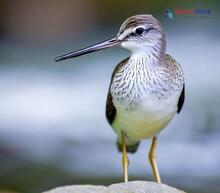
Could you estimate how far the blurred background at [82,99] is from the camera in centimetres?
692

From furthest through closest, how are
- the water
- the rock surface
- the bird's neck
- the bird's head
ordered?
the water < the bird's neck < the bird's head < the rock surface

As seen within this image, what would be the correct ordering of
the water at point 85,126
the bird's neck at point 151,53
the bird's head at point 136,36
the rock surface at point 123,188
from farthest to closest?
the water at point 85,126, the bird's neck at point 151,53, the bird's head at point 136,36, the rock surface at point 123,188

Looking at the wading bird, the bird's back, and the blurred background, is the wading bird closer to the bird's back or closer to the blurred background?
the bird's back

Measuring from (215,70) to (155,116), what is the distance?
4163mm

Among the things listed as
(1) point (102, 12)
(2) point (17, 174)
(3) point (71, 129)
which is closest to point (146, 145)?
(3) point (71, 129)

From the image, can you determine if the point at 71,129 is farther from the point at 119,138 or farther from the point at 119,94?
the point at 119,94

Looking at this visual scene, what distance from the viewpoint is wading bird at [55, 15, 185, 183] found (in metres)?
4.23

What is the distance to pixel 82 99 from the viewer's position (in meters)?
8.19

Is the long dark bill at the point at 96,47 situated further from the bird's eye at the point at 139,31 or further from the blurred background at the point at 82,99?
the blurred background at the point at 82,99

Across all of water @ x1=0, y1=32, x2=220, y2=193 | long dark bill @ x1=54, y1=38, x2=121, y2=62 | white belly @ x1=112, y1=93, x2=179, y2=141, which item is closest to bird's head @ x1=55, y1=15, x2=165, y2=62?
long dark bill @ x1=54, y1=38, x2=121, y2=62

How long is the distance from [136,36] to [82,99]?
4022 millimetres

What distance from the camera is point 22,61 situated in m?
8.77

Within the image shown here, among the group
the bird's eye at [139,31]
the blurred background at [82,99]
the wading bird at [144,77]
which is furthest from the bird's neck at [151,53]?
the blurred background at [82,99]

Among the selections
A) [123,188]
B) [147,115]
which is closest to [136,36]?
[147,115]
